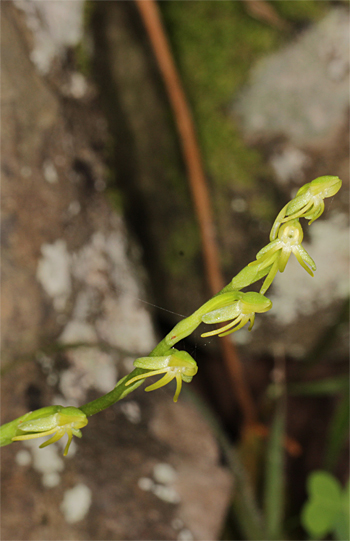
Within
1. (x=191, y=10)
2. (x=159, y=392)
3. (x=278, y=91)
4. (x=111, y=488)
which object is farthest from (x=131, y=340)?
(x=191, y=10)

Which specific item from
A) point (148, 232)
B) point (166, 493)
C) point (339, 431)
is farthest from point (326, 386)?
point (148, 232)

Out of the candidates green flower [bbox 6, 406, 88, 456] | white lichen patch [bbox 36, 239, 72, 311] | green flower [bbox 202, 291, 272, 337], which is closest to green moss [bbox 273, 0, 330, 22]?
white lichen patch [bbox 36, 239, 72, 311]

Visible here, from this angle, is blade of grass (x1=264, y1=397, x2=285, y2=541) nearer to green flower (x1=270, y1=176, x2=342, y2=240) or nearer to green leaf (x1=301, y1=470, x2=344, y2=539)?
green leaf (x1=301, y1=470, x2=344, y2=539)

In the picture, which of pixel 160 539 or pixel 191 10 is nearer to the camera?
pixel 160 539

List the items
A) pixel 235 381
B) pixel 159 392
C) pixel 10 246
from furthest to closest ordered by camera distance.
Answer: pixel 235 381
pixel 159 392
pixel 10 246

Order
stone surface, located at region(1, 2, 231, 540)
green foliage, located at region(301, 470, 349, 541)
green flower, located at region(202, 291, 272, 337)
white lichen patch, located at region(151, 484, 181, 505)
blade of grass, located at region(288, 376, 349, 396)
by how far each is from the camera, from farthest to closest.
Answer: blade of grass, located at region(288, 376, 349, 396) < green foliage, located at region(301, 470, 349, 541) < white lichen patch, located at region(151, 484, 181, 505) < stone surface, located at region(1, 2, 231, 540) < green flower, located at region(202, 291, 272, 337)

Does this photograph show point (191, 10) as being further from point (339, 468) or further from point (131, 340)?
point (339, 468)

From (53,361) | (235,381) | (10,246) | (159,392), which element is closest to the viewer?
(10,246)

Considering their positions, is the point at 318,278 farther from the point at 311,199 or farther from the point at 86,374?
the point at 311,199
